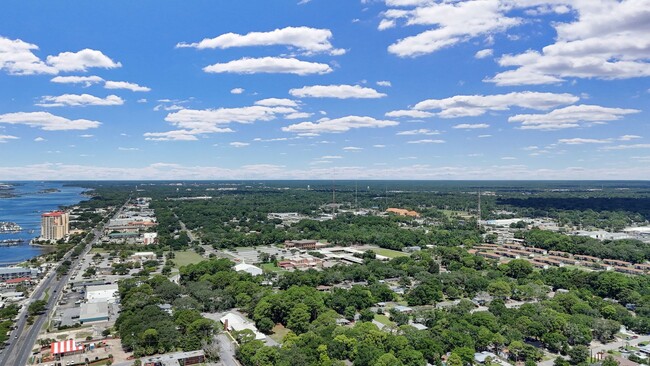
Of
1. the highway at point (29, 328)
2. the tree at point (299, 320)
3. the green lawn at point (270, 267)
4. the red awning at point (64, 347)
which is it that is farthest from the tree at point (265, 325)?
the green lawn at point (270, 267)

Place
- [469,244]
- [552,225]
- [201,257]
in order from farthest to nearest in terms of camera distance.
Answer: [552,225] < [469,244] < [201,257]

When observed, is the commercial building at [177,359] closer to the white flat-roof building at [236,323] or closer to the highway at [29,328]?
the white flat-roof building at [236,323]

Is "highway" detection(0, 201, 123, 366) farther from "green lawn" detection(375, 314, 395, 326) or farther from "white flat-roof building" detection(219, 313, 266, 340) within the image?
"green lawn" detection(375, 314, 395, 326)

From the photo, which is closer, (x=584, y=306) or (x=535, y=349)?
(x=535, y=349)

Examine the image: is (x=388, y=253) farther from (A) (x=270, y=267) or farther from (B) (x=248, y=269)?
(B) (x=248, y=269)

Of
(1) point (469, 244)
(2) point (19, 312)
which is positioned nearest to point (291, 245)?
(1) point (469, 244)

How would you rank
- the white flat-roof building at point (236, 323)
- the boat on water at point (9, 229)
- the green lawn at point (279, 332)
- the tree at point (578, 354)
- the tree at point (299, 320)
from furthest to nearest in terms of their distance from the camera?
1. the boat on water at point (9, 229)
2. the white flat-roof building at point (236, 323)
3. the tree at point (299, 320)
4. the green lawn at point (279, 332)
5. the tree at point (578, 354)

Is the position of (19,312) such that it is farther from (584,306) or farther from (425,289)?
(584,306)
